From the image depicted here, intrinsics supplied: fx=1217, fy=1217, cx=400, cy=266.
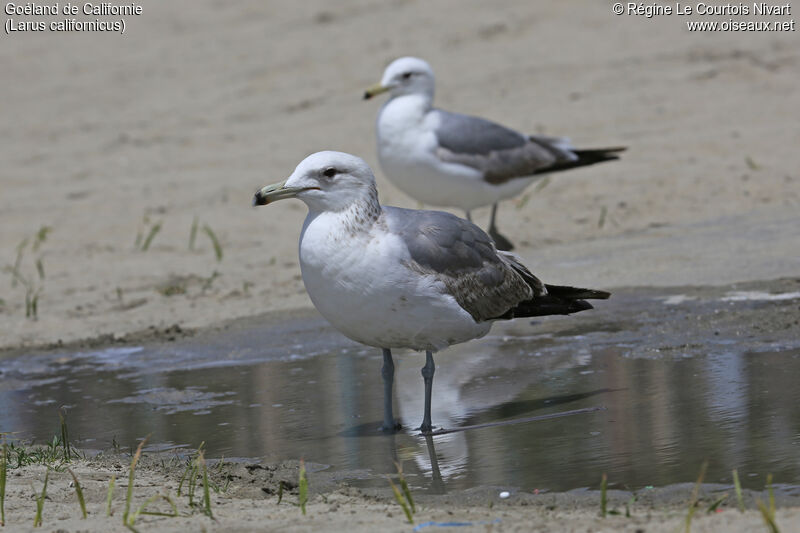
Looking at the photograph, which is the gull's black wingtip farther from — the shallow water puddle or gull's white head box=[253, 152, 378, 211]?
the shallow water puddle

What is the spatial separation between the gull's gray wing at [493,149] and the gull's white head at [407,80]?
0.90 feet

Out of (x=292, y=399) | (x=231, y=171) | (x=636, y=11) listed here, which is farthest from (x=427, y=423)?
(x=636, y=11)

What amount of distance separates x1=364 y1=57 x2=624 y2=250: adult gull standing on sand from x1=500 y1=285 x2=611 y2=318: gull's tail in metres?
3.38

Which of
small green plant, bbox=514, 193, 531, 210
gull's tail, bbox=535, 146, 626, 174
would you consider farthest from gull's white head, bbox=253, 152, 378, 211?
small green plant, bbox=514, 193, 531, 210

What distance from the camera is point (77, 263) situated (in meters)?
9.43

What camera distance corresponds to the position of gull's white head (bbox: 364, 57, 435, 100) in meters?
9.60

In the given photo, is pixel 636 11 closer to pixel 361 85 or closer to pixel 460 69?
pixel 460 69

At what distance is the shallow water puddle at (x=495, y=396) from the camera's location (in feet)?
14.0

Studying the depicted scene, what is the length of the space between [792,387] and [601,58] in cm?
960

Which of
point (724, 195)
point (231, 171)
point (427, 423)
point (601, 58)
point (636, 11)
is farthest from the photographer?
point (636, 11)

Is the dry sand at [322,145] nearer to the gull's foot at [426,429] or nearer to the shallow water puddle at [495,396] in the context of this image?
the shallow water puddle at [495,396]

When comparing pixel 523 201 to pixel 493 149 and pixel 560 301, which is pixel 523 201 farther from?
pixel 560 301

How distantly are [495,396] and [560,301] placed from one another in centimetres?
63

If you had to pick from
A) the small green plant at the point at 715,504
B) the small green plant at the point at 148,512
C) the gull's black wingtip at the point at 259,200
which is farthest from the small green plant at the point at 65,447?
the small green plant at the point at 715,504
